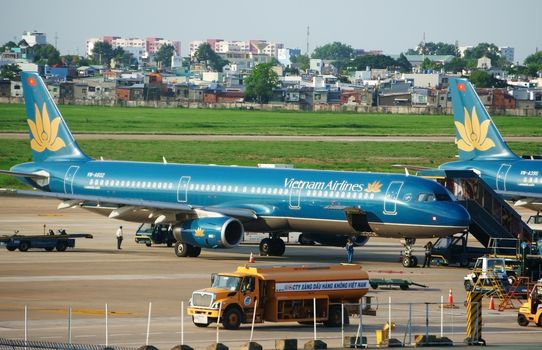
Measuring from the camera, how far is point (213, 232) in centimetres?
6800

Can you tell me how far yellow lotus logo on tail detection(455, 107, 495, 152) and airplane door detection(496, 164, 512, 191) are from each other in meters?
2.48

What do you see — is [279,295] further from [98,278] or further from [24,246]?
[24,246]

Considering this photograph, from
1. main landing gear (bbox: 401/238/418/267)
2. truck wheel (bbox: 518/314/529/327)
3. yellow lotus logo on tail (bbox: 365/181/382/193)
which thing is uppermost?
yellow lotus logo on tail (bbox: 365/181/382/193)

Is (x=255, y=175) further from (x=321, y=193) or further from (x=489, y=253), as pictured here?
(x=489, y=253)

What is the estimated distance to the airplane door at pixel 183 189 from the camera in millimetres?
74250

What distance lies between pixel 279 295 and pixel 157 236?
32866 millimetres

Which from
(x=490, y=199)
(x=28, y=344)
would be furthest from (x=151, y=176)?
(x=28, y=344)

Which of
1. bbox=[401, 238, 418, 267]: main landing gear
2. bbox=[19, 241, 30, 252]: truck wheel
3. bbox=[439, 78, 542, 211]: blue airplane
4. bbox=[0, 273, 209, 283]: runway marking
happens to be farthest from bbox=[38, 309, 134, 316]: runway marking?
bbox=[439, 78, 542, 211]: blue airplane

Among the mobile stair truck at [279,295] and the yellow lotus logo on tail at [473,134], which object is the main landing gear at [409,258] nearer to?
the yellow lotus logo on tail at [473,134]

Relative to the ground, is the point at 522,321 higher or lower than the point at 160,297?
higher

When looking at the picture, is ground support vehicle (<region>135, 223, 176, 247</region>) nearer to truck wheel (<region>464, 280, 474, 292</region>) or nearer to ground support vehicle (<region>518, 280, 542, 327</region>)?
truck wheel (<region>464, 280, 474, 292</region>)

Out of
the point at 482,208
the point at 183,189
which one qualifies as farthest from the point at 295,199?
the point at 482,208

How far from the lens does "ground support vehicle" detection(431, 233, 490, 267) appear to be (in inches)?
2707

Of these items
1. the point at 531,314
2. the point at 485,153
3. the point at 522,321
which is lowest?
the point at 522,321
